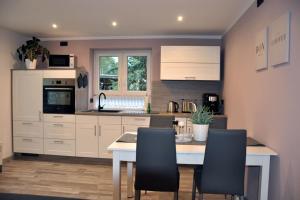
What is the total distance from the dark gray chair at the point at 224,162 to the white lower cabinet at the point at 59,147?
301 centimetres

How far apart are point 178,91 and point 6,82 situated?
3189mm

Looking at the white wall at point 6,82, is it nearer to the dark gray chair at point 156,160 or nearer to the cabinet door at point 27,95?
the cabinet door at point 27,95

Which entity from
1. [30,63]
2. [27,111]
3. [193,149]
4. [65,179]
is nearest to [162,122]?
[193,149]

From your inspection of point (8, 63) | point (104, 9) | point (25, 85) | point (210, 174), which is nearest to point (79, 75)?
point (25, 85)

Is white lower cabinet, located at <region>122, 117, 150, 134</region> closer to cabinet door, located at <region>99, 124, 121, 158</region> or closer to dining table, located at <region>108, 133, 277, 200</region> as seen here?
cabinet door, located at <region>99, 124, 121, 158</region>

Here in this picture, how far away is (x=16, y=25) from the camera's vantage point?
4.22 m

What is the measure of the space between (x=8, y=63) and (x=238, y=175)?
435cm

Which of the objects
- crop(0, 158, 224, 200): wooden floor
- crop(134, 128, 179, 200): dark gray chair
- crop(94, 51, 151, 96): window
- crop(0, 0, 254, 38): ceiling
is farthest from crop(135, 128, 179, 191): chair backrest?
crop(94, 51, 151, 96): window

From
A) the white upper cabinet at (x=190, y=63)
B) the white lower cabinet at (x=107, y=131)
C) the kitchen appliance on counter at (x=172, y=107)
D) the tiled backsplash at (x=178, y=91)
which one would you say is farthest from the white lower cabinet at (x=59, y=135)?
the white upper cabinet at (x=190, y=63)

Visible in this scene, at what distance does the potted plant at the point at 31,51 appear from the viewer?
15.4 ft

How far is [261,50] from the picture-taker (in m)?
2.51

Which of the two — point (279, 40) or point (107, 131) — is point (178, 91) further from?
point (279, 40)

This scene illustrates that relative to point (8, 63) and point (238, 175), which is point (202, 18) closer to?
point (238, 175)

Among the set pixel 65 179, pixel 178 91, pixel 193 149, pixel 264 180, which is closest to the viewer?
pixel 264 180
